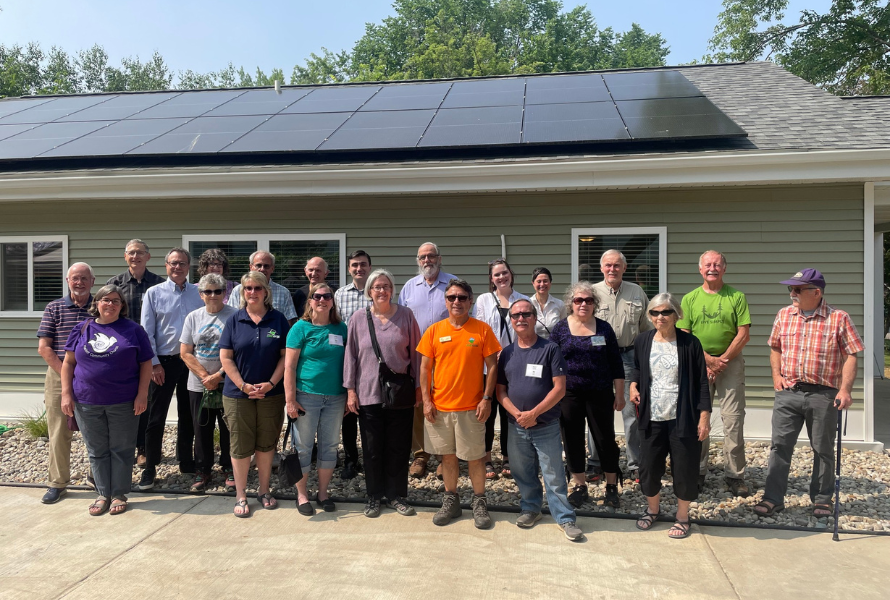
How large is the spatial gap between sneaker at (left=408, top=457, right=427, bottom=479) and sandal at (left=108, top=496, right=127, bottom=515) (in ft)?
6.94

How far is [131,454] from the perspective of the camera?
14.3ft

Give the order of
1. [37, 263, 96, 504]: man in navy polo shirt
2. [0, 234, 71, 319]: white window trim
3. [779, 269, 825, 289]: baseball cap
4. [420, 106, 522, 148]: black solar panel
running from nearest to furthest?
1. [779, 269, 825, 289]: baseball cap
2. [37, 263, 96, 504]: man in navy polo shirt
3. [420, 106, 522, 148]: black solar panel
4. [0, 234, 71, 319]: white window trim

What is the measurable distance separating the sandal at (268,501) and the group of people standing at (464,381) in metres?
0.01

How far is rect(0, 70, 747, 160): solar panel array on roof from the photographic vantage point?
6.44 meters

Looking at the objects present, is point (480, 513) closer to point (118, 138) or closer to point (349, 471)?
point (349, 471)

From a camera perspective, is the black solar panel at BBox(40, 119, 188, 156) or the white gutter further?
the black solar panel at BBox(40, 119, 188, 156)

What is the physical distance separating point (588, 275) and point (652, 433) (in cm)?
278

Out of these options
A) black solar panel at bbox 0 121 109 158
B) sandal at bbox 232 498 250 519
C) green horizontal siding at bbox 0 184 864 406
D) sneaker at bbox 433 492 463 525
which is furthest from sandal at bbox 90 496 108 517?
black solar panel at bbox 0 121 109 158

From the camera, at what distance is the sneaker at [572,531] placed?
3.74 meters

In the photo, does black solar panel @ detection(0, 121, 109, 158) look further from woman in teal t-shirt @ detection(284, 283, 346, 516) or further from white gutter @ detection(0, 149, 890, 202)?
woman in teal t-shirt @ detection(284, 283, 346, 516)

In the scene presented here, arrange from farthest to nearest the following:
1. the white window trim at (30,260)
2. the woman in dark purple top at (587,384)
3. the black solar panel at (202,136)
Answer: the white window trim at (30,260) < the black solar panel at (202,136) < the woman in dark purple top at (587,384)

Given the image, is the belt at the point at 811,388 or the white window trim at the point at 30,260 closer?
the belt at the point at 811,388

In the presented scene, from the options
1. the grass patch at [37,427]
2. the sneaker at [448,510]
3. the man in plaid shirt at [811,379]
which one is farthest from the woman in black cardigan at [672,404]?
the grass patch at [37,427]

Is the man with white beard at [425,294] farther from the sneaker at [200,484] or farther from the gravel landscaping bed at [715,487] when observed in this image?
the sneaker at [200,484]
